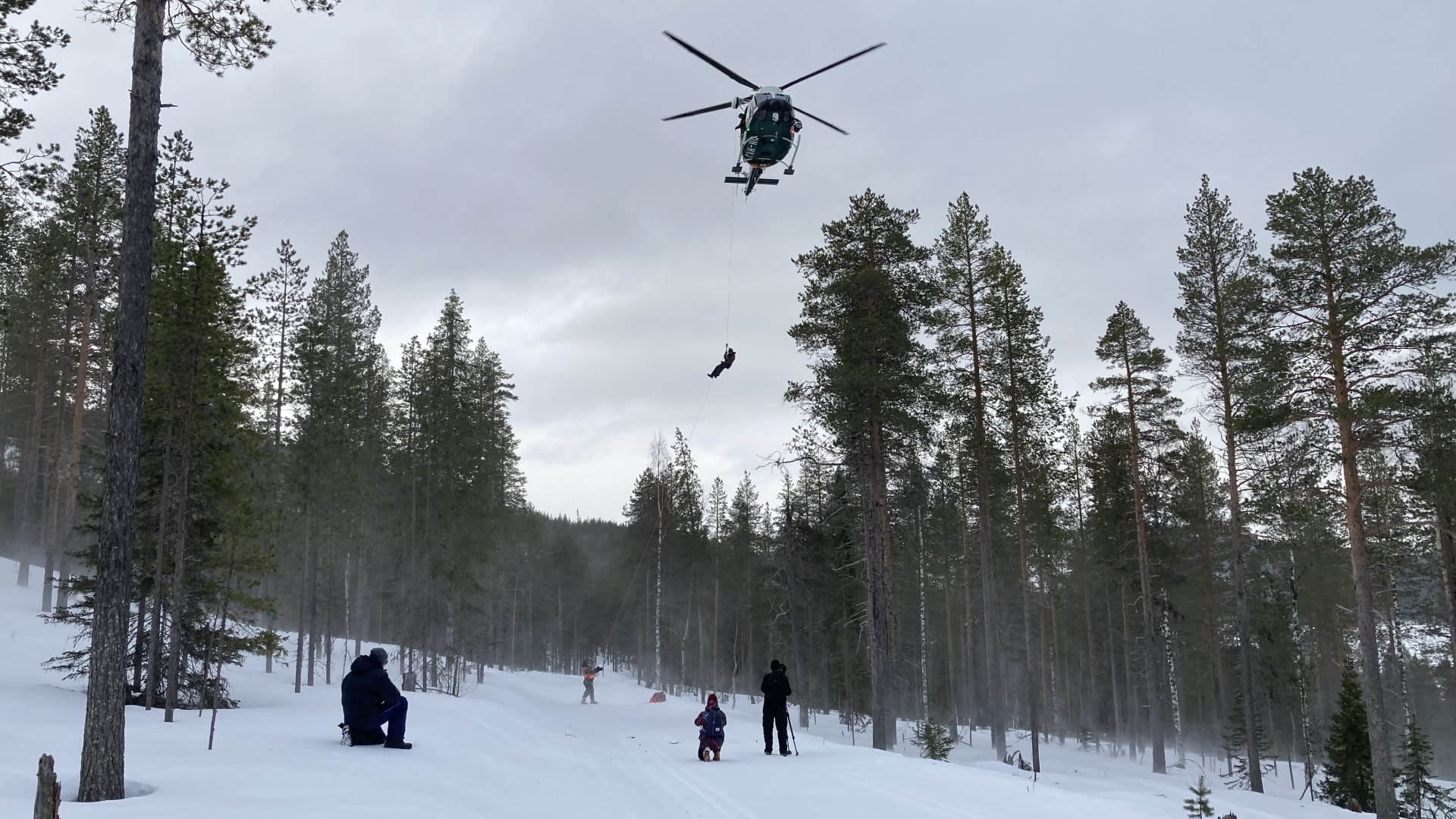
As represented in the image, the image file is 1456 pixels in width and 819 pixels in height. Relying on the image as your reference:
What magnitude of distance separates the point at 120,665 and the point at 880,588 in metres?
17.0

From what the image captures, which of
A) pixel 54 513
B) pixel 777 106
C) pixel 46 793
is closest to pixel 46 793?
pixel 46 793

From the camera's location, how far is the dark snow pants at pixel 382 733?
12.6 m

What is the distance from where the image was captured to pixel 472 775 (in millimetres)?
11594

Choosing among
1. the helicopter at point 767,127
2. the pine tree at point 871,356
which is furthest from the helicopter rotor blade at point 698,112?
the pine tree at point 871,356

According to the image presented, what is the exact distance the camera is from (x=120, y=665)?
9.27 m

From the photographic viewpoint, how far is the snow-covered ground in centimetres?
885

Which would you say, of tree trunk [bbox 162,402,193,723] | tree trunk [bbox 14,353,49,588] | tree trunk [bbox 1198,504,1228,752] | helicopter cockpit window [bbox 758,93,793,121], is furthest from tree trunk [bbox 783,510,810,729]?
tree trunk [bbox 14,353,49,588]

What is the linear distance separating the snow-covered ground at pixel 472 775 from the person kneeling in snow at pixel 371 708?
39cm

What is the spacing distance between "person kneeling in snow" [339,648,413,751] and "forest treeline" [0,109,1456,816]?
24.4 feet

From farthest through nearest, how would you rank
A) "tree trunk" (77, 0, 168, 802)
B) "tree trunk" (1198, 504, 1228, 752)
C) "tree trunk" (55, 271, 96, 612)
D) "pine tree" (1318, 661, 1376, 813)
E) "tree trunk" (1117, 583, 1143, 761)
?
"tree trunk" (1117, 583, 1143, 761) < "tree trunk" (1198, 504, 1228, 752) < "tree trunk" (55, 271, 96, 612) < "pine tree" (1318, 661, 1376, 813) < "tree trunk" (77, 0, 168, 802)

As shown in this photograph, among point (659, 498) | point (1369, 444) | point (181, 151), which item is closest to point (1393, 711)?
point (1369, 444)

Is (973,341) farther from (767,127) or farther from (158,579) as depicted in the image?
(158,579)

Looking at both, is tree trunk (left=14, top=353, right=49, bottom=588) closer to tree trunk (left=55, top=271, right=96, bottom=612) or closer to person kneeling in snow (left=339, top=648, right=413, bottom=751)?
tree trunk (left=55, top=271, right=96, bottom=612)

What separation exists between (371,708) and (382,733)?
0.47m
